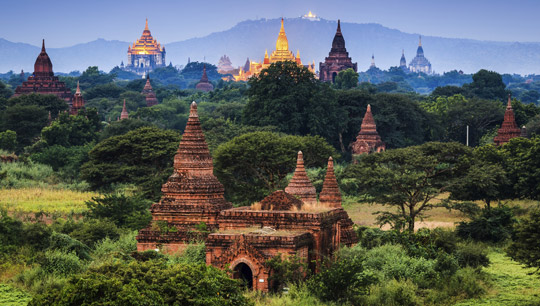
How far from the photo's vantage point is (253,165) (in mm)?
56812

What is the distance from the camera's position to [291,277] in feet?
100

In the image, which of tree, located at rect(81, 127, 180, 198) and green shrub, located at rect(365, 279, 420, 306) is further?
tree, located at rect(81, 127, 180, 198)

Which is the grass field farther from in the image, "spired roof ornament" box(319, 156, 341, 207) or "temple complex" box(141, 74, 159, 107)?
"temple complex" box(141, 74, 159, 107)

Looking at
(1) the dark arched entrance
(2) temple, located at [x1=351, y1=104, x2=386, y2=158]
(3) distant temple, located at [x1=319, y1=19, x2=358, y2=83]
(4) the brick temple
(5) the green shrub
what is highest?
(3) distant temple, located at [x1=319, y1=19, x2=358, y2=83]

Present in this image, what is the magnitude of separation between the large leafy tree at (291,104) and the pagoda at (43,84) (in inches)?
1431

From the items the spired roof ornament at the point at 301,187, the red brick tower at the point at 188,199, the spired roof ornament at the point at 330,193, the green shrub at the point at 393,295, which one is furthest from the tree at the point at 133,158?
the green shrub at the point at 393,295

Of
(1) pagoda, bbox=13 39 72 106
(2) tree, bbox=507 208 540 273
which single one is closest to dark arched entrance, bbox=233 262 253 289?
(2) tree, bbox=507 208 540 273

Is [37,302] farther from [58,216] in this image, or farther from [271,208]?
[58,216]

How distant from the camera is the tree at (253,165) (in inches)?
2184

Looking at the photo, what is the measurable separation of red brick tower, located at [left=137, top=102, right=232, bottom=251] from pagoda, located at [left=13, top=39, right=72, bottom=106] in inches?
3271

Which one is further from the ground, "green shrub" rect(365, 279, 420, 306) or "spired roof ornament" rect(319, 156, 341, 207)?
"spired roof ornament" rect(319, 156, 341, 207)

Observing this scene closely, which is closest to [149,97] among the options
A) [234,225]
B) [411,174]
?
[411,174]

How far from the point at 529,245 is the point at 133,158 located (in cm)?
3089

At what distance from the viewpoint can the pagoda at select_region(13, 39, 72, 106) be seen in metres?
119
